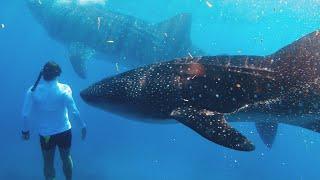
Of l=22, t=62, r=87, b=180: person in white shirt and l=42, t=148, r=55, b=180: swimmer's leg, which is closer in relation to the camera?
l=22, t=62, r=87, b=180: person in white shirt

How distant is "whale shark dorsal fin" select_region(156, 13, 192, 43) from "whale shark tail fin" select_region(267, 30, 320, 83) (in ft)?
37.6

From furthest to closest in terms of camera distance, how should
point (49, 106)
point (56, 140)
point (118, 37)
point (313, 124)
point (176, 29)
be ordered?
1. point (118, 37)
2. point (176, 29)
3. point (56, 140)
4. point (49, 106)
5. point (313, 124)

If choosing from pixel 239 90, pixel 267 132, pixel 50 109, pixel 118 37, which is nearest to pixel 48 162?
pixel 50 109

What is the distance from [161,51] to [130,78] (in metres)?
10.8

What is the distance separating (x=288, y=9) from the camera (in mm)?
49125

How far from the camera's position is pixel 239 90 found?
633 cm

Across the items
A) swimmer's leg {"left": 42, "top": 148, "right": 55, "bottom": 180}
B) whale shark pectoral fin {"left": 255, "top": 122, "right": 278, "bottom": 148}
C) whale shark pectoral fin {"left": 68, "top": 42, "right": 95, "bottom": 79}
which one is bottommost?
swimmer's leg {"left": 42, "top": 148, "right": 55, "bottom": 180}

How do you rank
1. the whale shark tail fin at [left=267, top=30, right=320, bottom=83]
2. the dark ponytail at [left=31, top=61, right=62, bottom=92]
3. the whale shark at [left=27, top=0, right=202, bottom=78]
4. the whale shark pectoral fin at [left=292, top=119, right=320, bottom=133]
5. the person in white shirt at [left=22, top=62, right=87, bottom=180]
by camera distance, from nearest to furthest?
the whale shark tail fin at [left=267, top=30, right=320, bottom=83], the whale shark pectoral fin at [left=292, top=119, right=320, bottom=133], the dark ponytail at [left=31, top=61, right=62, bottom=92], the person in white shirt at [left=22, top=62, right=87, bottom=180], the whale shark at [left=27, top=0, right=202, bottom=78]

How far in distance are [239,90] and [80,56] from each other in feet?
42.1

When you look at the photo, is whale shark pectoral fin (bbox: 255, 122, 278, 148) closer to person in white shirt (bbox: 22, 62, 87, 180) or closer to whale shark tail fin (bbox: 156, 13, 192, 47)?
person in white shirt (bbox: 22, 62, 87, 180)

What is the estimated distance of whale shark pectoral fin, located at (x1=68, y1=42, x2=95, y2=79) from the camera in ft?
58.0

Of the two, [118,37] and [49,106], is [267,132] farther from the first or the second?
[118,37]

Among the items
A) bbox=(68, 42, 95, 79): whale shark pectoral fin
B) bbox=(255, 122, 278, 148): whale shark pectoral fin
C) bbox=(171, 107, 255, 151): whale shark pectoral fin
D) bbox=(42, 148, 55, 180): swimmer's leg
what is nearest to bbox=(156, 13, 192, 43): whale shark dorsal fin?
bbox=(68, 42, 95, 79): whale shark pectoral fin

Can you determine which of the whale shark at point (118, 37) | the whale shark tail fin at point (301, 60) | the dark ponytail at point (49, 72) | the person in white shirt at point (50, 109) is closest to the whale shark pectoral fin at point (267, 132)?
the whale shark tail fin at point (301, 60)
